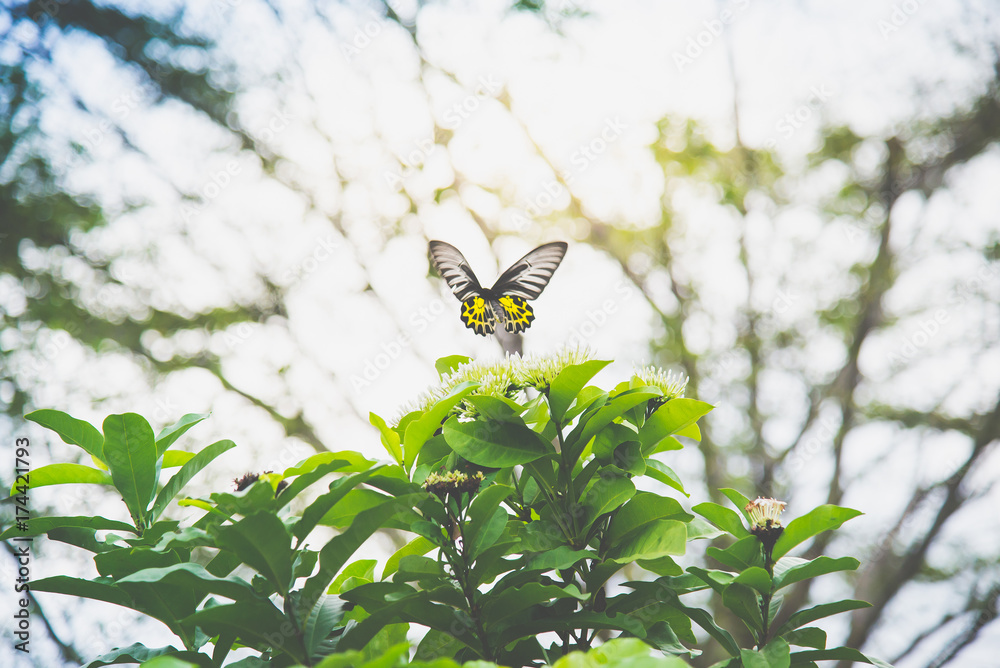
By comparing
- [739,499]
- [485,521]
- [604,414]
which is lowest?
[485,521]

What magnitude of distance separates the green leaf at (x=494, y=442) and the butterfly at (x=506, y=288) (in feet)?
2.86

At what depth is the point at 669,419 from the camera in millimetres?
1564

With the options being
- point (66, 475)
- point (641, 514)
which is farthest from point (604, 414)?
point (66, 475)

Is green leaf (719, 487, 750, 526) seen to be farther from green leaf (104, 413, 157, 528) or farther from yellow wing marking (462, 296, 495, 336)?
green leaf (104, 413, 157, 528)

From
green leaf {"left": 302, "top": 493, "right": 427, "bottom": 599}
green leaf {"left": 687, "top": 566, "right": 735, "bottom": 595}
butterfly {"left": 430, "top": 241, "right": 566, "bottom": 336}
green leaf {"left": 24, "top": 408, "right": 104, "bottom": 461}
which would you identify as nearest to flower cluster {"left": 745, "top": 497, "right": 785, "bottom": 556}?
green leaf {"left": 687, "top": 566, "right": 735, "bottom": 595}

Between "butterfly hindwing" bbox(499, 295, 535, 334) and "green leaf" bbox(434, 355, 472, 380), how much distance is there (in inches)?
23.3

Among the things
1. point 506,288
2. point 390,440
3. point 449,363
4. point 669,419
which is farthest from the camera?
point 506,288

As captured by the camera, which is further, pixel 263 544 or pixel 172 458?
pixel 172 458

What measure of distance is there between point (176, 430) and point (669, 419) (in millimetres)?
1211

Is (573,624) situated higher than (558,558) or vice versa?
(558,558)

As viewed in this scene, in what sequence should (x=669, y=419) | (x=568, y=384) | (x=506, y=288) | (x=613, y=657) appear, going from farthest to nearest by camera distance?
(x=506, y=288), (x=669, y=419), (x=568, y=384), (x=613, y=657)

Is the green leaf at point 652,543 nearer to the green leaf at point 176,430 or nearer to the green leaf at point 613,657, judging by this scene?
the green leaf at point 613,657

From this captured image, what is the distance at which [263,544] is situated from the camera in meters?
1.26

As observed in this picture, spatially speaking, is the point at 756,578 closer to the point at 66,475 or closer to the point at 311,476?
the point at 311,476
